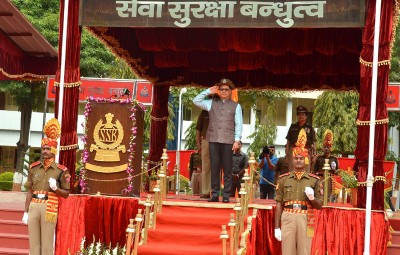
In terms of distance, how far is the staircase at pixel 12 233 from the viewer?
12.9 metres

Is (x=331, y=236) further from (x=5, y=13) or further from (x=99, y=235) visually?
(x=5, y=13)

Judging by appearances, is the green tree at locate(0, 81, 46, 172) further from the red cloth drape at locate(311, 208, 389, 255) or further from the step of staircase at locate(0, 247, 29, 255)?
the red cloth drape at locate(311, 208, 389, 255)

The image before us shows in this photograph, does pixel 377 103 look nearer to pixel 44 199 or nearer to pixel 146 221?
pixel 146 221

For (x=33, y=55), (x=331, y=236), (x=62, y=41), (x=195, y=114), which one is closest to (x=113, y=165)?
(x=62, y=41)

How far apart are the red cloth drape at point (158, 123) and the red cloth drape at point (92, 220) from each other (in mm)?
6896

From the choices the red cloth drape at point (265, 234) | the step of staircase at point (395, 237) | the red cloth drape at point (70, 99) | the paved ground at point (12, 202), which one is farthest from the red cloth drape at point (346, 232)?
the paved ground at point (12, 202)

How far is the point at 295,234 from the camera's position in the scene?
10078mm

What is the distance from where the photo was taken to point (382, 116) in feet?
38.9

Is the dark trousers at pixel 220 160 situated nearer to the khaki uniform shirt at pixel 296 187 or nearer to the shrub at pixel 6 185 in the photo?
the khaki uniform shirt at pixel 296 187

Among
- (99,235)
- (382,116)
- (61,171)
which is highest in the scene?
(382,116)

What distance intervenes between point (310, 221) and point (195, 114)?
35.2 metres

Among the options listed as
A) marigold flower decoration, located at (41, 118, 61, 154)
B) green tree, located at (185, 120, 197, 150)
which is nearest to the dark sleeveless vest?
marigold flower decoration, located at (41, 118, 61, 154)

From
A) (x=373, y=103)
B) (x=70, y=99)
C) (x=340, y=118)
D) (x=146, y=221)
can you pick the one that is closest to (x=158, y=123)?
(x=70, y=99)

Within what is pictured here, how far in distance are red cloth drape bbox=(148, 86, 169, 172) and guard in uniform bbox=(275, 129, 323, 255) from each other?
9663 millimetres
